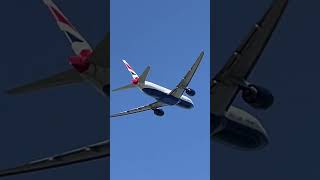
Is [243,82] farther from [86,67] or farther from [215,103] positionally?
[86,67]

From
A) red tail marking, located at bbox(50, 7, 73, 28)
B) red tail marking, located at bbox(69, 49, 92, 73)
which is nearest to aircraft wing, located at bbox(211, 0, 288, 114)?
red tail marking, located at bbox(69, 49, 92, 73)

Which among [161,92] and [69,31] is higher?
[69,31]

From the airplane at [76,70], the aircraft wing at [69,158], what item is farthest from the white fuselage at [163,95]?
the aircraft wing at [69,158]

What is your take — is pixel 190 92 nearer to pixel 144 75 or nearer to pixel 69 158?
pixel 144 75

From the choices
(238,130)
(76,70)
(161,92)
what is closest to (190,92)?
(161,92)

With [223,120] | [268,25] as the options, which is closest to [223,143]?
[223,120]

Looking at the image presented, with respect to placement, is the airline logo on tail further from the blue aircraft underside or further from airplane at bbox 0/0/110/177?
airplane at bbox 0/0/110/177
